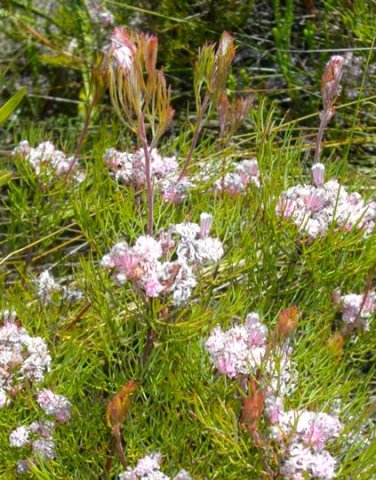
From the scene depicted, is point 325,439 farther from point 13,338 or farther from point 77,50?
point 77,50

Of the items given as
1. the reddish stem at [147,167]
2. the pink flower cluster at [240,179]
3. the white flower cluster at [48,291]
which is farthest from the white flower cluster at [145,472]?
the pink flower cluster at [240,179]

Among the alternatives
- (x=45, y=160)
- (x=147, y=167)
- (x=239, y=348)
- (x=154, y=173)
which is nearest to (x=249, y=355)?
(x=239, y=348)

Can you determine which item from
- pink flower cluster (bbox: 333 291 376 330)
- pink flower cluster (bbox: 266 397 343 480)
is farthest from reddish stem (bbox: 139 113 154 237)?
pink flower cluster (bbox: 333 291 376 330)

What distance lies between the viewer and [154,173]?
4.36ft

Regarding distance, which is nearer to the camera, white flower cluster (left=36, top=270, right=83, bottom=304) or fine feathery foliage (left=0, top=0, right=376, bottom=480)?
fine feathery foliage (left=0, top=0, right=376, bottom=480)

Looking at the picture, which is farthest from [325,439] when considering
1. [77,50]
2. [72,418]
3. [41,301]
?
[77,50]

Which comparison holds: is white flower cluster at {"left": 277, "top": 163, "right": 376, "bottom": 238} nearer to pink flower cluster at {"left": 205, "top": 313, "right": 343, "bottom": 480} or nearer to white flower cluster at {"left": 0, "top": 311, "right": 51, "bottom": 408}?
pink flower cluster at {"left": 205, "top": 313, "right": 343, "bottom": 480}

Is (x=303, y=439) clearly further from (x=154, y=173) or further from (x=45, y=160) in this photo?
(x=45, y=160)

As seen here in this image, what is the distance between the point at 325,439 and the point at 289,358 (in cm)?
13

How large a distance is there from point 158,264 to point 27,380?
10.4 inches

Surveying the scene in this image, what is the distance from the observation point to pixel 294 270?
4.34ft

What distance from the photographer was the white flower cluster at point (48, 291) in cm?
133

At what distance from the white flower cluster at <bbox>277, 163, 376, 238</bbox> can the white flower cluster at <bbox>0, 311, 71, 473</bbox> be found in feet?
1.36

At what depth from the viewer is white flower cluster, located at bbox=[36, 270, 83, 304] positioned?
133 cm
